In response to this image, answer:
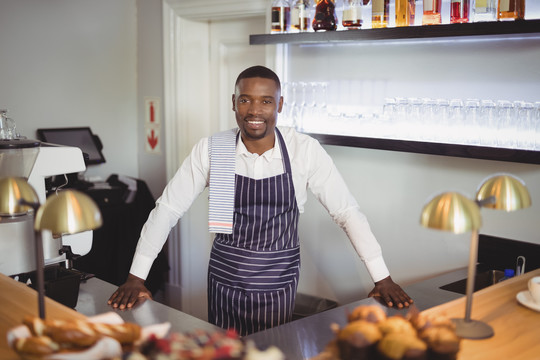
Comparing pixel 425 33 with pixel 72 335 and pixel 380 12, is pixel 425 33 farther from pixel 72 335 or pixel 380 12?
pixel 72 335

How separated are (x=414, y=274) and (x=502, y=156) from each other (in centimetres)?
89

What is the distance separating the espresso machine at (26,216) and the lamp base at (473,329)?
137 centimetres

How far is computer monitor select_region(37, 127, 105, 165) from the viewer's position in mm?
3871

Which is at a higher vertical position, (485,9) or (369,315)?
(485,9)

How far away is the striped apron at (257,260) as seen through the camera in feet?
7.91

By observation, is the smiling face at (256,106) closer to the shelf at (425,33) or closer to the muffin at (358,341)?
the shelf at (425,33)

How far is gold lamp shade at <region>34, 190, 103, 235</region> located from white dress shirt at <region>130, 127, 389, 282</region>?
1009mm

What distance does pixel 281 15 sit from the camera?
3164mm

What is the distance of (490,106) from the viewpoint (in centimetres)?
247

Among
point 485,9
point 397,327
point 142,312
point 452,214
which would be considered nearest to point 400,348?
point 397,327

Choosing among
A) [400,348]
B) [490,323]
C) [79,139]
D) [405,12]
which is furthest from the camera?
[79,139]

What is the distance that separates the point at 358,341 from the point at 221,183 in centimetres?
134

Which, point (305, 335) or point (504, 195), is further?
point (305, 335)

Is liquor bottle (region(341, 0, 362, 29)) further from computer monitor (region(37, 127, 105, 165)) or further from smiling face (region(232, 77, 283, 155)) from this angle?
computer monitor (region(37, 127, 105, 165))
